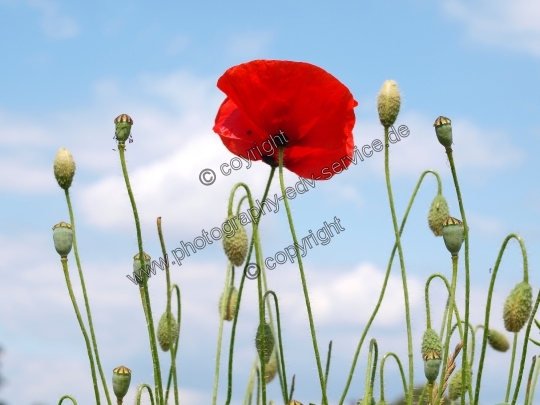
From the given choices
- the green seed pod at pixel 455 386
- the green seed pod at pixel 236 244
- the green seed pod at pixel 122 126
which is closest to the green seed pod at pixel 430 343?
the green seed pod at pixel 455 386

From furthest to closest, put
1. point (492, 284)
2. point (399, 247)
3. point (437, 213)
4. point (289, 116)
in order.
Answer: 1. point (437, 213)
2. point (289, 116)
3. point (399, 247)
4. point (492, 284)

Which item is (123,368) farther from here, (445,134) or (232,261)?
(445,134)

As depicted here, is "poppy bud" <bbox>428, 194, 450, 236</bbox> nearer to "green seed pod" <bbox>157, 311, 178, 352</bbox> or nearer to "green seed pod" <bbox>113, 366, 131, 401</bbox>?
"green seed pod" <bbox>157, 311, 178, 352</bbox>

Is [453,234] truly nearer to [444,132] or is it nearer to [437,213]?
[444,132]

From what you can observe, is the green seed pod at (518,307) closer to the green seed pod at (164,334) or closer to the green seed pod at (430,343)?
the green seed pod at (430,343)

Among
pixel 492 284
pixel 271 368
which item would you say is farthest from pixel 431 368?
pixel 271 368

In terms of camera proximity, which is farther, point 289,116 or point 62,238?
point 289,116

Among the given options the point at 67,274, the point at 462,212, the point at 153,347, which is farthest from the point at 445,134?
the point at 67,274
